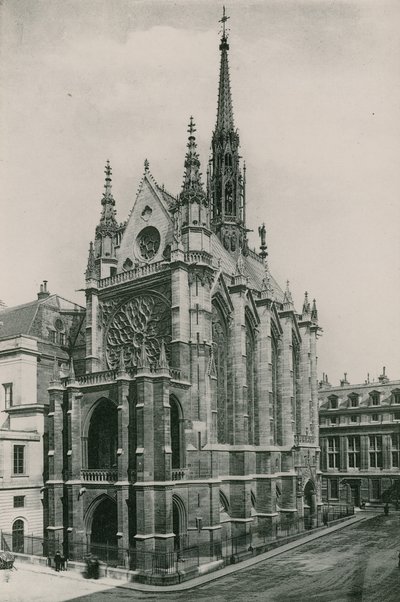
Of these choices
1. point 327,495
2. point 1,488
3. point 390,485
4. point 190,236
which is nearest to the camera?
point 1,488

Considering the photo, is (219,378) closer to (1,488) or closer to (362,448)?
(1,488)

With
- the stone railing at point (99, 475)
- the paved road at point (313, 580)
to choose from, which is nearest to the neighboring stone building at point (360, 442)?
the paved road at point (313, 580)

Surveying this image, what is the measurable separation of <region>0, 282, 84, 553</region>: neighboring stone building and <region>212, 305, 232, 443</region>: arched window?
34.4ft

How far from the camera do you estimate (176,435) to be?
114 ft

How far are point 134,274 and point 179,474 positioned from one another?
43.9 ft

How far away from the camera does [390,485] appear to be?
195ft

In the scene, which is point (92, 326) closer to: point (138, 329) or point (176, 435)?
point (138, 329)

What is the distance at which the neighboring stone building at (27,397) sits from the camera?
1371 inches

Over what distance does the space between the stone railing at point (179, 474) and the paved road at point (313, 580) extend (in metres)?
5.91

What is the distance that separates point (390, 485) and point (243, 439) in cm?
2744

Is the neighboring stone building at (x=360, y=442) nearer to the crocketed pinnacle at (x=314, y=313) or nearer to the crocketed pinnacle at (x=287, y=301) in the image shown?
the crocketed pinnacle at (x=314, y=313)

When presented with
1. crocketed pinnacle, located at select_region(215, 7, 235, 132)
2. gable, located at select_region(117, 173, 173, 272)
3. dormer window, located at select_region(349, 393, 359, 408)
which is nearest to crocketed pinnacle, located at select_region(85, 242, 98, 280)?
gable, located at select_region(117, 173, 173, 272)

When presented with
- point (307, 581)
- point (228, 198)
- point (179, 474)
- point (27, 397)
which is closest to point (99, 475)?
point (179, 474)

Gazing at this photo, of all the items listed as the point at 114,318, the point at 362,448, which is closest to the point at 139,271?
the point at 114,318
